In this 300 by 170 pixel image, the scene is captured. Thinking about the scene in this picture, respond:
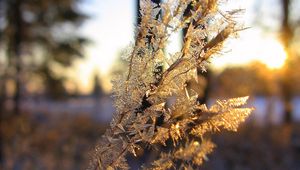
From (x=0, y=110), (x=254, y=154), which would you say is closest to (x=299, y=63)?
(x=254, y=154)

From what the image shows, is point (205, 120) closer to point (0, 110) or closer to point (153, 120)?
point (153, 120)

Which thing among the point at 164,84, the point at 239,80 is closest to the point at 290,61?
the point at 239,80

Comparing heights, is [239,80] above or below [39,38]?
below

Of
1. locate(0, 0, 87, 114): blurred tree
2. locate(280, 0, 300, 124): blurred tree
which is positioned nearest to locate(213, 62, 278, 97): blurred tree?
locate(280, 0, 300, 124): blurred tree

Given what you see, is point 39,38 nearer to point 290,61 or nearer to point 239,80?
point 239,80

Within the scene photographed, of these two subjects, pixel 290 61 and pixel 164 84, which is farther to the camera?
pixel 290 61

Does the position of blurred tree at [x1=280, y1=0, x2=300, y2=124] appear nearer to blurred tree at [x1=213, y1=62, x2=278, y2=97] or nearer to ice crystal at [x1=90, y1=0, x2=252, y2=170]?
blurred tree at [x1=213, y1=62, x2=278, y2=97]

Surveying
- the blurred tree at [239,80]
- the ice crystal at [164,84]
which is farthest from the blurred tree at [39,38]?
the ice crystal at [164,84]
